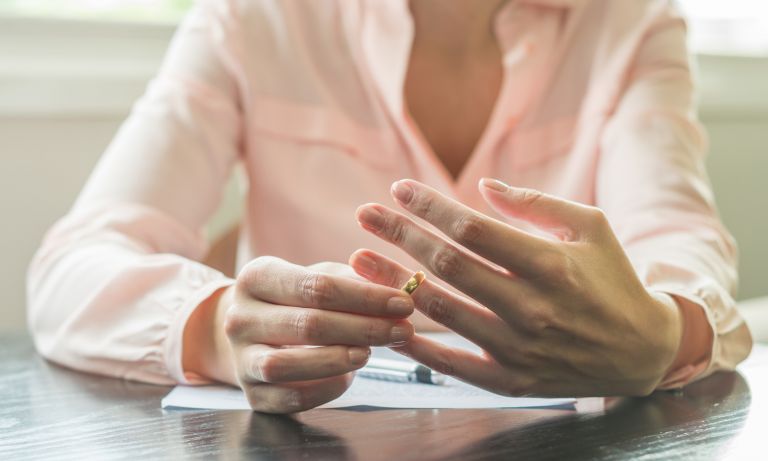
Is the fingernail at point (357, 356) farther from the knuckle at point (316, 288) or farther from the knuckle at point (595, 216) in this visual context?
the knuckle at point (595, 216)

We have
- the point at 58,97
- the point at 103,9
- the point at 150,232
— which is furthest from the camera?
the point at 103,9

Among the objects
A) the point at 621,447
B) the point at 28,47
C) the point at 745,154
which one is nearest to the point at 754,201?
the point at 745,154

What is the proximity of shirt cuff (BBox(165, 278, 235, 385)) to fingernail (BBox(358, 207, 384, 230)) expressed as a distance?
0.24 meters

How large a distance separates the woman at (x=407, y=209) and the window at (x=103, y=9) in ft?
1.38

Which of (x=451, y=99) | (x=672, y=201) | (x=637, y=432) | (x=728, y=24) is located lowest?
(x=637, y=432)

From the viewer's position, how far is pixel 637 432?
0.63 m

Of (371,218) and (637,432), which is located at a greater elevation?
(371,218)

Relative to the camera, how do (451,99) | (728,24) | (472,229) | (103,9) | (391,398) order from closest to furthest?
1. (472,229)
2. (391,398)
3. (451,99)
4. (103,9)
5. (728,24)

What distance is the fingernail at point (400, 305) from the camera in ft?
2.04

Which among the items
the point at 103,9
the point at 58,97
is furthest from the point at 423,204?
the point at 103,9

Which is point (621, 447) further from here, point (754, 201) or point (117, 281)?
point (754, 201)

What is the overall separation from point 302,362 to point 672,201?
604mm

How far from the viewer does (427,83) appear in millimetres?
1340

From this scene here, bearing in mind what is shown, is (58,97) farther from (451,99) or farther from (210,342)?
(210,342)
